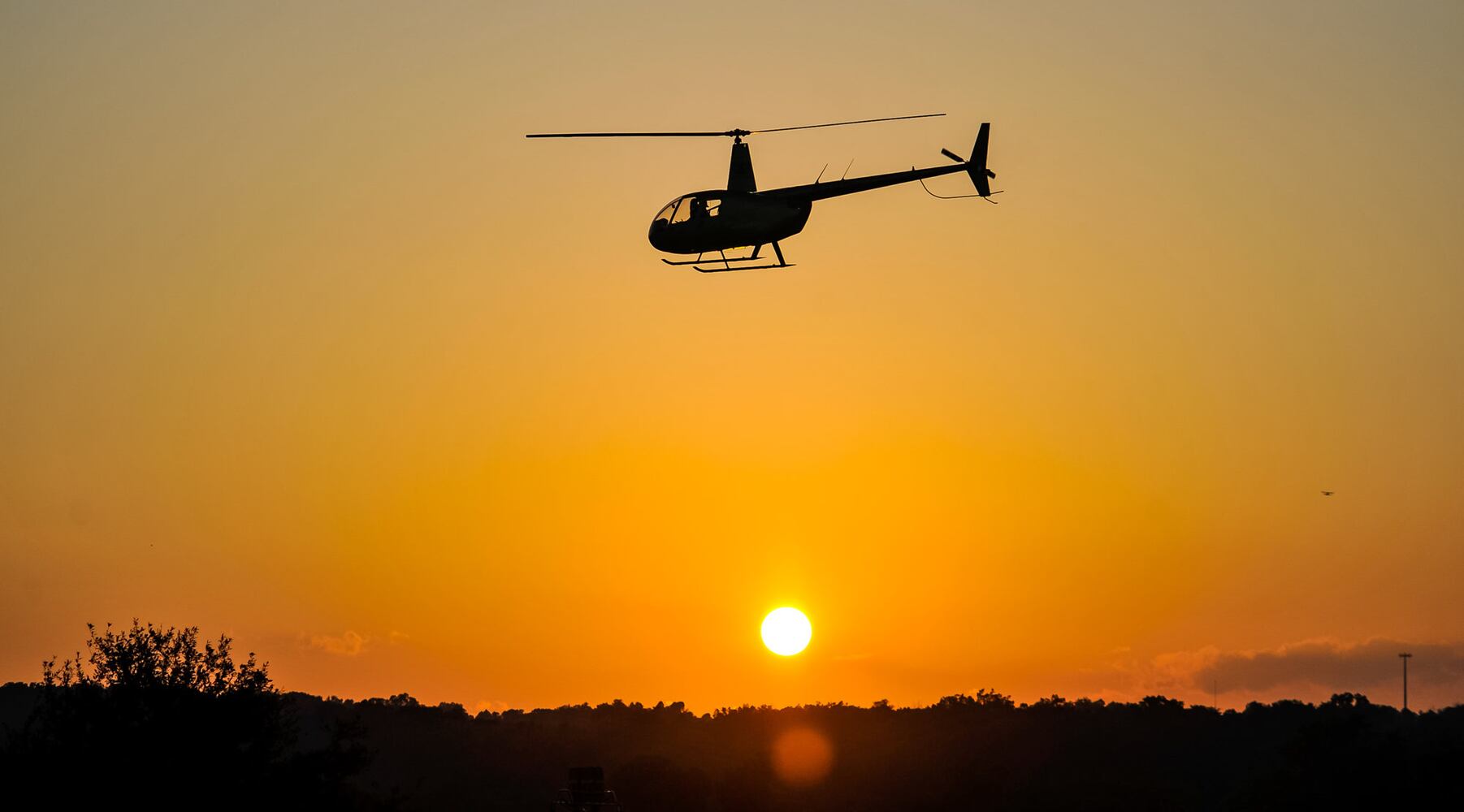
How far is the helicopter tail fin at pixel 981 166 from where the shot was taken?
61406 mm

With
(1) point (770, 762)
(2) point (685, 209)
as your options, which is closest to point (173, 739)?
(2) point (685, 209)

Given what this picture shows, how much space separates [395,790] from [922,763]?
120583mm

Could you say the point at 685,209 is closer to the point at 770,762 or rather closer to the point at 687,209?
the point at 687,209

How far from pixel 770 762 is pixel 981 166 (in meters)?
130

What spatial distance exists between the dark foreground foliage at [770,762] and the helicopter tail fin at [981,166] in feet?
92.7

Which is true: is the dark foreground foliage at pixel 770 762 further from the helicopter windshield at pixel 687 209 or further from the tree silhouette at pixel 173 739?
the helicopter windshield at pixel 687 209

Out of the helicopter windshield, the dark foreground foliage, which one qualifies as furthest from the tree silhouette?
the helicopter windshield

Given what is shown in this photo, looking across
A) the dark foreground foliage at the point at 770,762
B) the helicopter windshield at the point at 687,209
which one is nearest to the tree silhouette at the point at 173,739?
the dark foreground foliage at the point at 770,762

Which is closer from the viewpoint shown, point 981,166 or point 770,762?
point 981,166

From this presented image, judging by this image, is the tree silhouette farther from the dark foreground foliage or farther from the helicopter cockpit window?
the helicopter cockpit window

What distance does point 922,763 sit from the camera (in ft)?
580

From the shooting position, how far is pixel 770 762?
18362cm

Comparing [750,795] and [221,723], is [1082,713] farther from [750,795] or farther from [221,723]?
[221,723]

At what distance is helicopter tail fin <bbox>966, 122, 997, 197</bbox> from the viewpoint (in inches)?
2418
